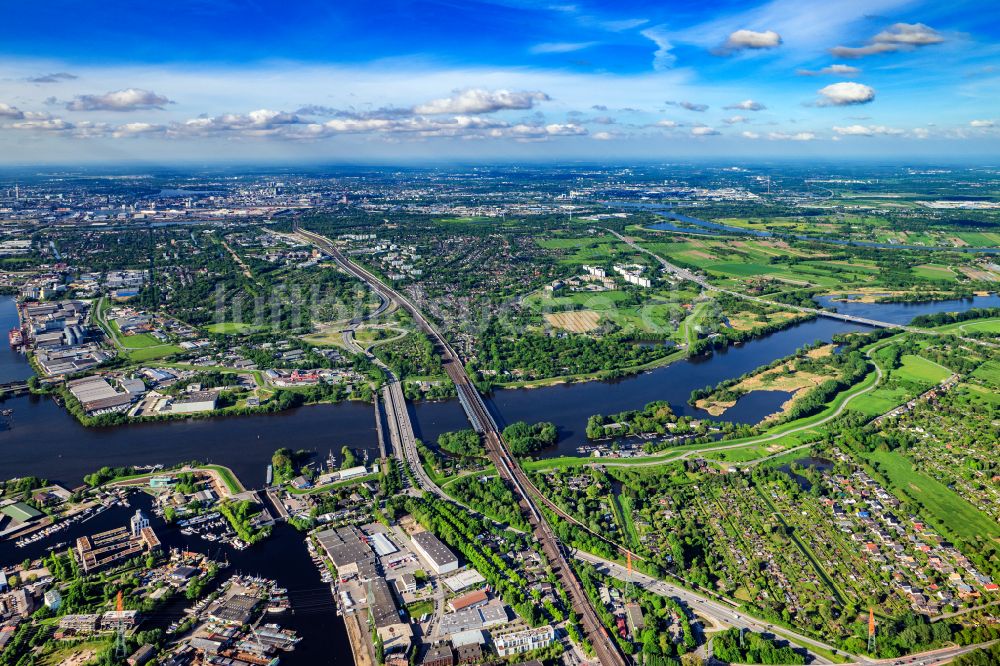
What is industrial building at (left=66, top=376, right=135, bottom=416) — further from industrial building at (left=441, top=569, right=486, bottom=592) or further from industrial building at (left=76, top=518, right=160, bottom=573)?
industrial building at (left=441, top=569, right=486, bottom=592)

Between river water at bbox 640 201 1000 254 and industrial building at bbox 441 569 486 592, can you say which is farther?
river water at bbox 640 201 1000 254

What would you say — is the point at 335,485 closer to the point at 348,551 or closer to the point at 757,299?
the point at 348,551

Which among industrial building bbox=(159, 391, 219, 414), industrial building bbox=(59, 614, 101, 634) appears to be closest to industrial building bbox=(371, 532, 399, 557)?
industrial building bbox=(59, 614, 101, 634)

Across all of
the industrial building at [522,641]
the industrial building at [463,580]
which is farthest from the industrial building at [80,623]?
the industrial building at [522,641]

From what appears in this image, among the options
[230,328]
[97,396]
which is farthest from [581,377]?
[97,396]

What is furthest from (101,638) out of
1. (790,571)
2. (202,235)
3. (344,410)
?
(202,235)

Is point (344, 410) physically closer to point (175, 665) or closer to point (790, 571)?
point (175, 665)

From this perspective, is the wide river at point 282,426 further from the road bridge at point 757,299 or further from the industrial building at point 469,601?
the road bridge at point 757,299
